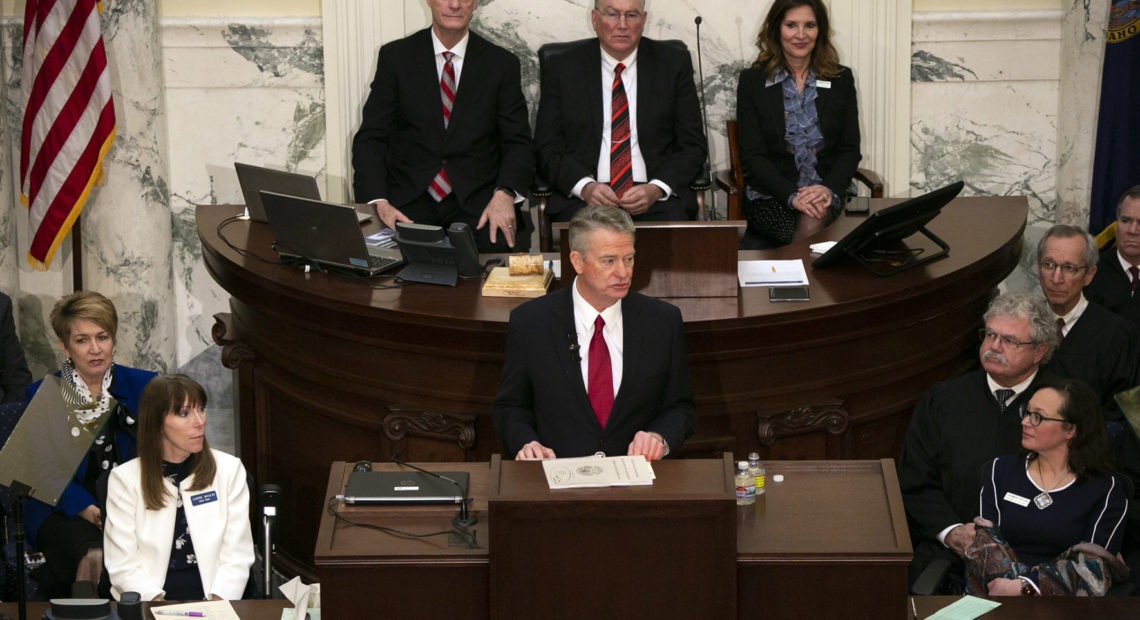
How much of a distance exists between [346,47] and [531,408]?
10.9ft

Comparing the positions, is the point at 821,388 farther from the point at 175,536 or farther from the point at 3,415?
the point at 3,415

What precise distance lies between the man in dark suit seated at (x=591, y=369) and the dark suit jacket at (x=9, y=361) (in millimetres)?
2305

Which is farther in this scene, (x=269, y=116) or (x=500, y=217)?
(x=269, y=116)

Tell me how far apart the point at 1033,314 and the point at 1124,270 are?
154 centimetres

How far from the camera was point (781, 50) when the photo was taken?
7125mm

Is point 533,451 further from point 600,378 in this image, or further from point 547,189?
point 547,189

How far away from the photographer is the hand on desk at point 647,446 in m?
4.23

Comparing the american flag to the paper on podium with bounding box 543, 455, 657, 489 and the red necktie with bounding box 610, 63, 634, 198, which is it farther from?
the paper on podium with bounding box 543, 455, 657, 489

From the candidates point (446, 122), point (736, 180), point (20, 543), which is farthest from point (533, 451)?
point (736, 180)

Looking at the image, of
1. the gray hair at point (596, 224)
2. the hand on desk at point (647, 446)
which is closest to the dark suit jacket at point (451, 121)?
the gray hair at point (596, 224)

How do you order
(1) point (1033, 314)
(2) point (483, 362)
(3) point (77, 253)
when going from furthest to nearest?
1. (3) point (77, 253)
2. (2) point (483, 362)
3. (1) point (1033, 314)

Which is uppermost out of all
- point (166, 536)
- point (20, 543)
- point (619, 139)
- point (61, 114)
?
point (61, 114)

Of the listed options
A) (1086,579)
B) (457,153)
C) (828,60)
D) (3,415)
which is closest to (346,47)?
(457,153)

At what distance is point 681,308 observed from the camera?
16.6 feet
